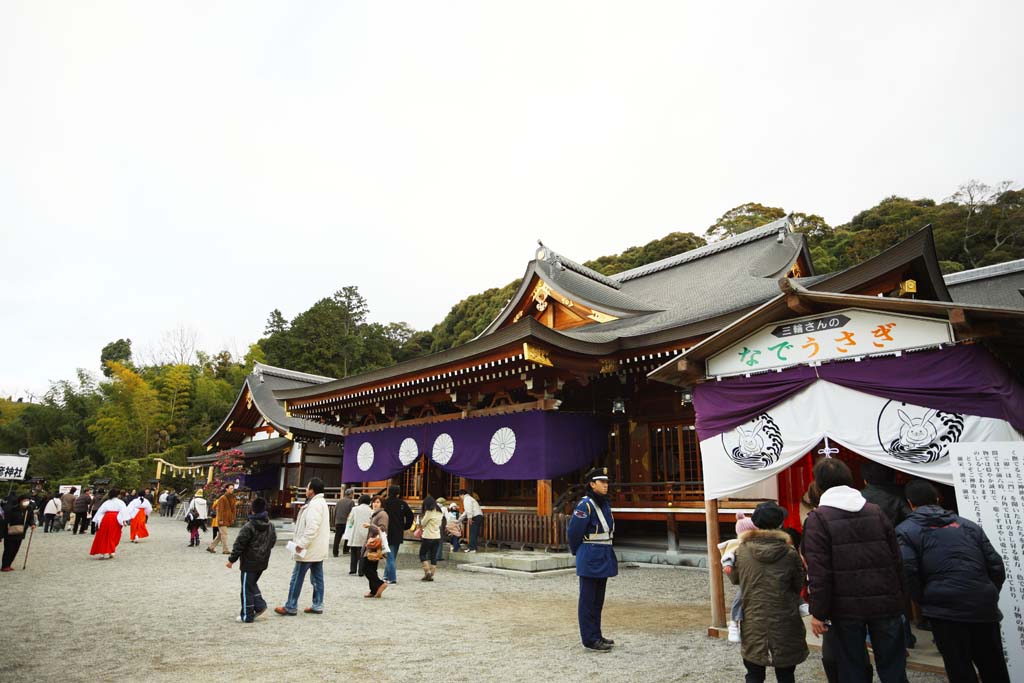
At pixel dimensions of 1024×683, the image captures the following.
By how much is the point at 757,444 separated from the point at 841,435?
78cm

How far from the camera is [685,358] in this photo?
6.32m

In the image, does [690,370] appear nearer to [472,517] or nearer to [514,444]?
[514,444]

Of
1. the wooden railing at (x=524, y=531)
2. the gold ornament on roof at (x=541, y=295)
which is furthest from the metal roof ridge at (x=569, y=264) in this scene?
the wooden railing at (x=524, y=531)

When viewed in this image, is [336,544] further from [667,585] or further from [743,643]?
[743,643]

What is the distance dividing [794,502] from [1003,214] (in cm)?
3293

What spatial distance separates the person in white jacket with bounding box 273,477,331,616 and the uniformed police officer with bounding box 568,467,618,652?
299 cm

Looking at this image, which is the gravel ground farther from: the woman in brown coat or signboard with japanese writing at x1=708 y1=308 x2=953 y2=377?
signboard with japanese writing at x1=708 y1=308 x2=953 y2=377

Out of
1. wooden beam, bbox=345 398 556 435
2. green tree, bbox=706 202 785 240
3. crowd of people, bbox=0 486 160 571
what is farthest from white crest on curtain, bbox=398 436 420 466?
green tree, bbox=706 202 785 240

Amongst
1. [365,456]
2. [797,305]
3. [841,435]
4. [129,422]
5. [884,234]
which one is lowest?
[841,435]

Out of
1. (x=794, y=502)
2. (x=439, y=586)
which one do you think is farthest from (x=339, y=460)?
(x=794, y=502)

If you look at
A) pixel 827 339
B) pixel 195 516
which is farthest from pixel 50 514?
pixel 827 339

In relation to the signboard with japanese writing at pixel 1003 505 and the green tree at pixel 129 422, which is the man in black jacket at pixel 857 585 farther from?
the green tree at pixel 129 422

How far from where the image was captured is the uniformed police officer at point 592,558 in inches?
205

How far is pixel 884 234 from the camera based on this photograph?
105ft
